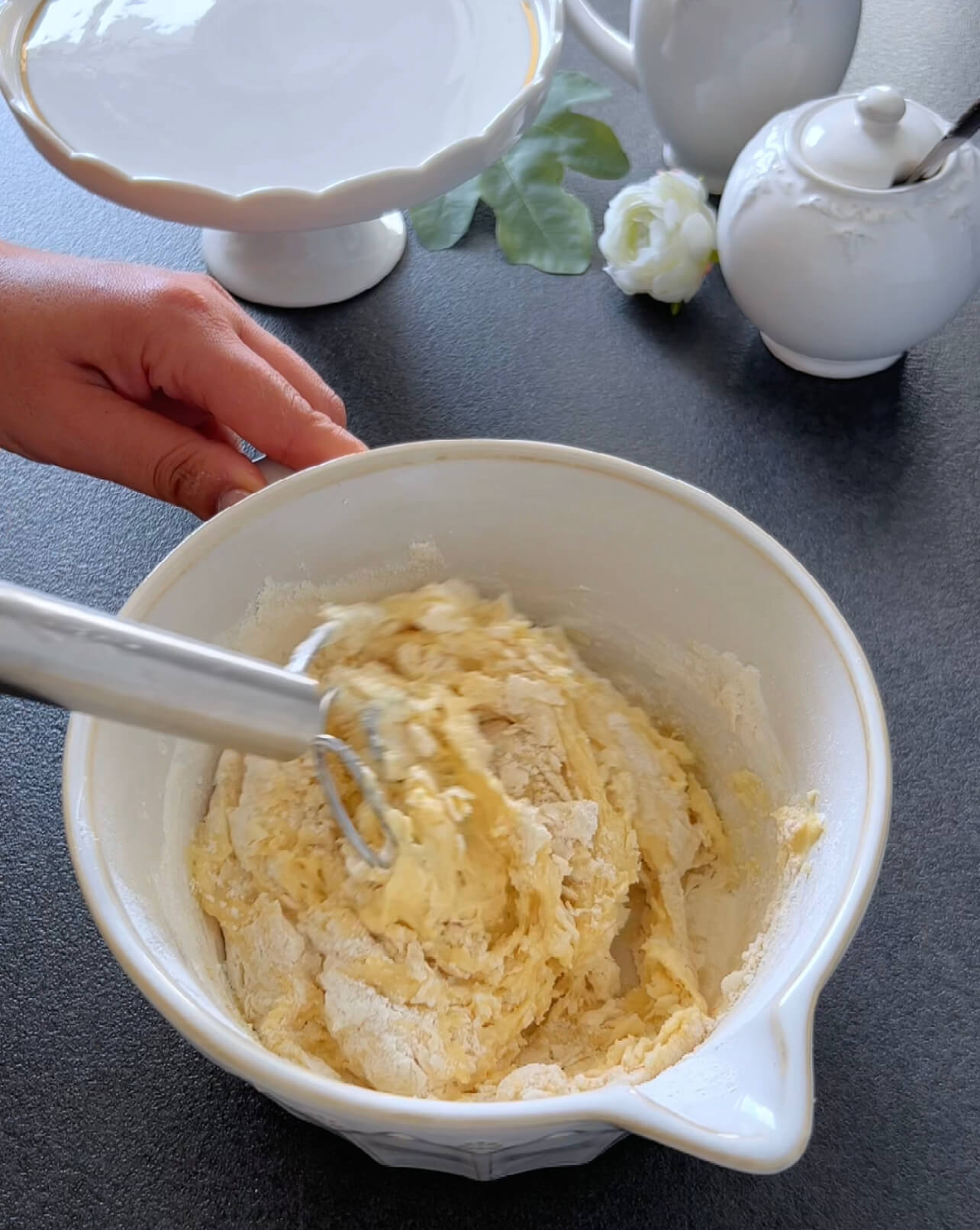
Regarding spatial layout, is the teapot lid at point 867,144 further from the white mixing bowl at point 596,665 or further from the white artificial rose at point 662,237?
the white mixing bowl at point 596,665

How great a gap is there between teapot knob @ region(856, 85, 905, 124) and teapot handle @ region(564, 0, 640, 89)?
0.87ft

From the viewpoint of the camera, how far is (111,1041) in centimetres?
60

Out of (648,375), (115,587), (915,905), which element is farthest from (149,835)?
(648,375)

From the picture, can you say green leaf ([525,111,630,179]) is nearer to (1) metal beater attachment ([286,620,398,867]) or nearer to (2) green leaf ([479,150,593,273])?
(2) green leaf ([479,150,593,273])

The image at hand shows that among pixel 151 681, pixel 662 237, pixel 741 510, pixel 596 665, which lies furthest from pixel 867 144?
pixel 151 681

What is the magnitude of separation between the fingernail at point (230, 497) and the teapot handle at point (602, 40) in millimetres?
555

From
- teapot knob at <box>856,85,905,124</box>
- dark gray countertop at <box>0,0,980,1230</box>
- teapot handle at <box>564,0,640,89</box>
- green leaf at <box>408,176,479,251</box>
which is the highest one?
teapot knob at <box>856,85,905,124</box>

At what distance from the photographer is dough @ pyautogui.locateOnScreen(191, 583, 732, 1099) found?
0.53 metres

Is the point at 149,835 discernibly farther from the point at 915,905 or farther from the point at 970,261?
the point at 970,261

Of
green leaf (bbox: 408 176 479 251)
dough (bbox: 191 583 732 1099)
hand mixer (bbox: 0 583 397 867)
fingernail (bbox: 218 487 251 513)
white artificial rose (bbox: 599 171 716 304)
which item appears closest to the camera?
hand mixer (bbox: 0 583 397 867)

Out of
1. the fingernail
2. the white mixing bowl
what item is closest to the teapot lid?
the white mixing bowl

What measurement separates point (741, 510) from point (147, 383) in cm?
43

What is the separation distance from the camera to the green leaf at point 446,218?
97cm

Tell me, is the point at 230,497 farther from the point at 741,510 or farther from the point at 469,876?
the point at 741,510
